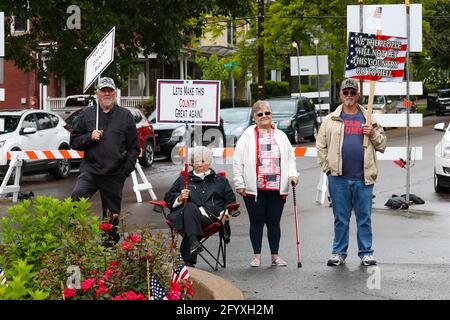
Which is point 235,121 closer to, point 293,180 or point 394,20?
point 394,20

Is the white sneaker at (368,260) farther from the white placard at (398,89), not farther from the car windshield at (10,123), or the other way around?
the car windshield at (10,123)

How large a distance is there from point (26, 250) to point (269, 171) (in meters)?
3.76

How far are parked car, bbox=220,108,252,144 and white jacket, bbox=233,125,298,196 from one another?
16.9 metres

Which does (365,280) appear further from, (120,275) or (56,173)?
(56,173)

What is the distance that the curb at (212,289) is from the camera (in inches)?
247

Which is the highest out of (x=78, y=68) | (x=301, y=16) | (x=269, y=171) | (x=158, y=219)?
(x=301, y=16)

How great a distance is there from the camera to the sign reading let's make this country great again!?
35.6 feet

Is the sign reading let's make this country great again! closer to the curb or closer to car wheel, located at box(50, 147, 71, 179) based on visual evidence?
the curb

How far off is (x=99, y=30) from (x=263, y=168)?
13.7 meters

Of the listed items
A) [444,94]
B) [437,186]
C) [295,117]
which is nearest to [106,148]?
[437,186]

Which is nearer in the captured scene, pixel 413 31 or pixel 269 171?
pixel 269 171

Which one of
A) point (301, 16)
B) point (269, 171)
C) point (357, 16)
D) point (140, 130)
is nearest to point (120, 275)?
point (269, 171)

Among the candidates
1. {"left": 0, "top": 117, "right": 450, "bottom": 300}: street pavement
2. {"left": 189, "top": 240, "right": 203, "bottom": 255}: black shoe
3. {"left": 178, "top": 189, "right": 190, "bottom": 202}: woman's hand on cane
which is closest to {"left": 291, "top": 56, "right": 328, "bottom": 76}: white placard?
{"left": 0, "top": 117, "right": 450, "bottom": 300}: street pavement
